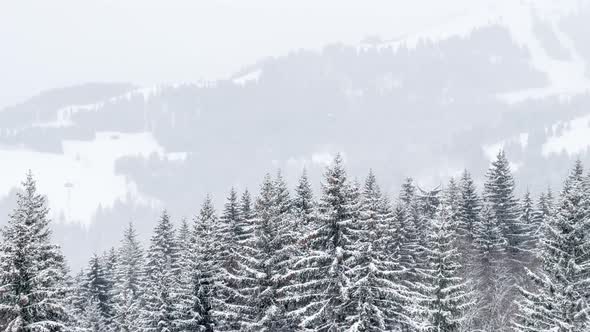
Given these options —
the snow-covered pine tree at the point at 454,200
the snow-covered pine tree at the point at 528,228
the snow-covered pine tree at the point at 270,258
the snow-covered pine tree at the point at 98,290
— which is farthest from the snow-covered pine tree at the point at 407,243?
the snow-covered pine tree at the point at 98,290

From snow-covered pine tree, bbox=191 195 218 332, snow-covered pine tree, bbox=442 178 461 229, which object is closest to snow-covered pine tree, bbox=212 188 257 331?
snow-covered pine tree, bbox=191 195 218 332

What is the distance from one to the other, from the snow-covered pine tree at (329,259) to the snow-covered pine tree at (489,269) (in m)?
18.1

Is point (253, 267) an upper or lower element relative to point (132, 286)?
upper

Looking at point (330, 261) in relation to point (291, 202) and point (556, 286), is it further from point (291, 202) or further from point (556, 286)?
point (291, 202)

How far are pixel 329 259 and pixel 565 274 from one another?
9.66 metres

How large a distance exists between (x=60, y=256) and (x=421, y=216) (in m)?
30.9

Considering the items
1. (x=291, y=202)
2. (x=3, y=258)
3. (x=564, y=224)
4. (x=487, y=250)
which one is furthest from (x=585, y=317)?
(x=3, y=258)

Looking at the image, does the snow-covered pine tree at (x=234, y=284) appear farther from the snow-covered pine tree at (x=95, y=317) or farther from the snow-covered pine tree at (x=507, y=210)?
the snow-covered pine tree at (x=507, y=210)

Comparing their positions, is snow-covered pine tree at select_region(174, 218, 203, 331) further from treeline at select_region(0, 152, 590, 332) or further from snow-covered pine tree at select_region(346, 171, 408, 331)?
snow-covered pine tree at select_region(346, 171, 408, 331)

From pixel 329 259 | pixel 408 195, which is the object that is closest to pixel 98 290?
pixel 408 195

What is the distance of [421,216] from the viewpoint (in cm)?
5131

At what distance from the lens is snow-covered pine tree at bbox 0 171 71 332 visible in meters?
25.0

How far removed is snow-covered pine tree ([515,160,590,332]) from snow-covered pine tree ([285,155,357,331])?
7960 millimetres

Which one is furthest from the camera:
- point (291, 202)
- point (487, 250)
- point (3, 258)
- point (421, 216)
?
point (421, 216)
